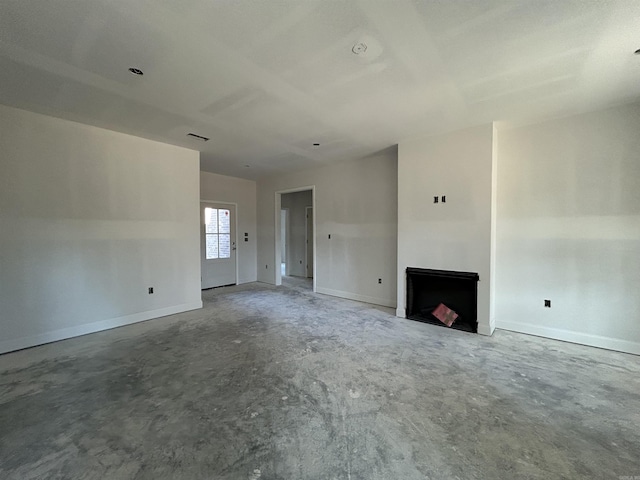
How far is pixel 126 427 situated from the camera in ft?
6.06

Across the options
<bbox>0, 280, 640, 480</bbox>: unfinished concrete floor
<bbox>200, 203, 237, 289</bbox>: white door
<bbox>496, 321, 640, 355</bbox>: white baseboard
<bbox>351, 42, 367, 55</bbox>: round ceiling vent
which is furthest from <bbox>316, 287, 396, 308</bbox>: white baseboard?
<bbox>351, 42, 367, 55</bbox>: round ceiling vent

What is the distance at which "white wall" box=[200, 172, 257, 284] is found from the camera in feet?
21.0

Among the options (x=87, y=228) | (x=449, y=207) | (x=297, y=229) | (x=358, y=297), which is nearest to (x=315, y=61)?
(x=449, y=207)

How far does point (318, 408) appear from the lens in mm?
2033

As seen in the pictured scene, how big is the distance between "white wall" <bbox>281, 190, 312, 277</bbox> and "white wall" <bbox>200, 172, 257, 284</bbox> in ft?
4.36

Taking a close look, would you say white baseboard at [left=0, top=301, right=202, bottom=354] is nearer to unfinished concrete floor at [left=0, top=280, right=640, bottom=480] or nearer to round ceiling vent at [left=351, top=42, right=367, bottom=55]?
unfinished concrete floor at [left=0, top=280, right=640, bottom=480]

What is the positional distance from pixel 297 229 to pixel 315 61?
6.10 m

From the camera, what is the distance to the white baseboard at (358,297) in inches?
192

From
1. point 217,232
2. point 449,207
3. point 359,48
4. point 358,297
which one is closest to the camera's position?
point 359,48

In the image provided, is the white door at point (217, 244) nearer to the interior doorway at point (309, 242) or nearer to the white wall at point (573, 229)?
the interior doorway at point (309, 242)

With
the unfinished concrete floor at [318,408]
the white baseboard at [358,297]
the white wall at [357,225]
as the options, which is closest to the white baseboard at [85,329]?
the unfinished concrete floor at [318,408]

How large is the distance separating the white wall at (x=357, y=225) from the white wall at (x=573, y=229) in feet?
5.53

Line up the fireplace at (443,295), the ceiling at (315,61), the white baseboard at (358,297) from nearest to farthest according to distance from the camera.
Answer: the ceiling at (315,61) → the fireplace at (443,295) → the white baseboard at (358,297)

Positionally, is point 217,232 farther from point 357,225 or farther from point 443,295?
point 443,295
